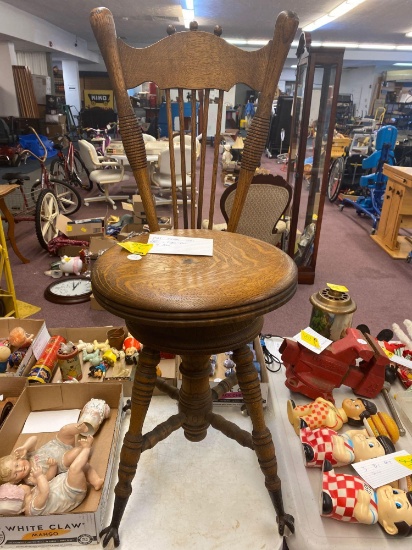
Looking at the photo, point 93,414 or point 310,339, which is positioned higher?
point 310,339

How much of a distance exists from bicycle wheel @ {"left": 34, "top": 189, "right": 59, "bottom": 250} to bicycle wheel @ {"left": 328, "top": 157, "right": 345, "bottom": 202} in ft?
11.9

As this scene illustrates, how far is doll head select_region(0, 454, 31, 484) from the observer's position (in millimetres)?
1158

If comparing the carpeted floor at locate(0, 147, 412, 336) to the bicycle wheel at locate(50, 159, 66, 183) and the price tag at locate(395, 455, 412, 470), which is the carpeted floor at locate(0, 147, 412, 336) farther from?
the bicycle wheel at locate(50, 159, 66, 183)

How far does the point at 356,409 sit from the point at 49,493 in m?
1.05

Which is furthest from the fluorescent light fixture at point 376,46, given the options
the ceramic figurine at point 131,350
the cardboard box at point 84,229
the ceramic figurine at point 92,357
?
the ceramic figurine at point 92,357

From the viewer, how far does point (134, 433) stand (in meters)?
1.03

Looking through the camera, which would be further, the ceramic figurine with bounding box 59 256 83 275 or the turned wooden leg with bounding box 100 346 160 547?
the ceramic figurine with bounding box 59 256 83 275

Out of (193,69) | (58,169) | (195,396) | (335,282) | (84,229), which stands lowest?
(335,282)

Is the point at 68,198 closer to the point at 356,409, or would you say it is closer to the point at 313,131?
the point at 313,131

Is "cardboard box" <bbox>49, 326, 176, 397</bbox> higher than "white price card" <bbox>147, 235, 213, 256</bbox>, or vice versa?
"white price card" <bbox>147, 235, 213, 256</bbox>

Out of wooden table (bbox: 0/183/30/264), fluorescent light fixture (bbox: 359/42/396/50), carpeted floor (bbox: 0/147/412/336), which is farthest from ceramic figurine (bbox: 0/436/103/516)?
fluorescent light fixture (bbox: 359/42/396/50)

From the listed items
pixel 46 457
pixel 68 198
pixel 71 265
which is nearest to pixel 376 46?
pixel 68 198

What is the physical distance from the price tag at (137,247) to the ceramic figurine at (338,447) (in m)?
0.82

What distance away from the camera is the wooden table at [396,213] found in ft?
12.0
